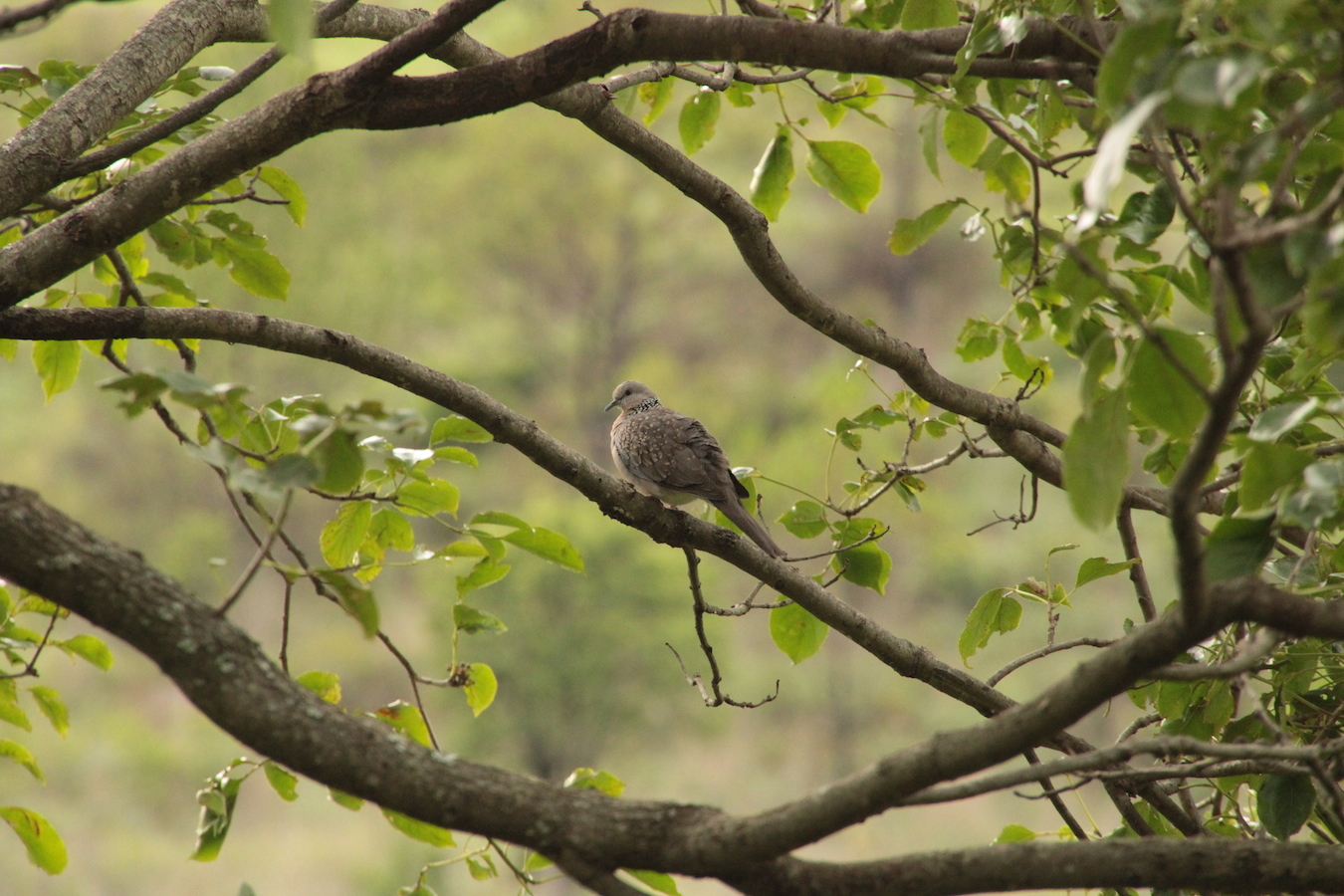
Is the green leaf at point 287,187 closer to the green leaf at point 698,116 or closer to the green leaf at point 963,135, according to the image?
the green leaf at point 698,116

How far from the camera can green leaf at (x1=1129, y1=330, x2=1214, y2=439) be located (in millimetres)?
994

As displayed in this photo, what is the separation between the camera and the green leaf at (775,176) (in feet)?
7.18

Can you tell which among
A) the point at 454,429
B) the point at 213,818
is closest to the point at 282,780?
the point at 213,818

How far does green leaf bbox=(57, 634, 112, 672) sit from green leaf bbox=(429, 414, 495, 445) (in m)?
0.75

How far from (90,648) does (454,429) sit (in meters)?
0.83

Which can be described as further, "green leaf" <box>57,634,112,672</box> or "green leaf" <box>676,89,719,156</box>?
"green leaf" <box>676,89,719,156</box>

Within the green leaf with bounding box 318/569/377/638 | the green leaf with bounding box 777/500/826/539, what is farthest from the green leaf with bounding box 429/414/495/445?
the green leaf with bounding box 777/500/826/539

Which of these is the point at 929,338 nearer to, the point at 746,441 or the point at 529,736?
the point at 746,441

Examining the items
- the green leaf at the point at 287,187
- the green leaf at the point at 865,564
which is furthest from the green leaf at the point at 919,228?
the green leaf at the point at 287,187

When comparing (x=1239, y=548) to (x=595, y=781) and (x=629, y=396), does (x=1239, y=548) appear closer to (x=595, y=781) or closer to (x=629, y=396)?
(x=595, y=781)

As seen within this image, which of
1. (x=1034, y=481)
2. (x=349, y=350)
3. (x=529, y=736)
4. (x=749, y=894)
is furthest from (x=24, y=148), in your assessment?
(x=529, y=736)

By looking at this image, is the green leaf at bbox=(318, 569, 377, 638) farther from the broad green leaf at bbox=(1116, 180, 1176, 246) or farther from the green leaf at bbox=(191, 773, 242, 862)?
the broad green leaf at bbox=(1116, 180, 1176, 246)

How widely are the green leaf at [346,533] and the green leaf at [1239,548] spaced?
1.31m

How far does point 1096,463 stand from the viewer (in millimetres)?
993
